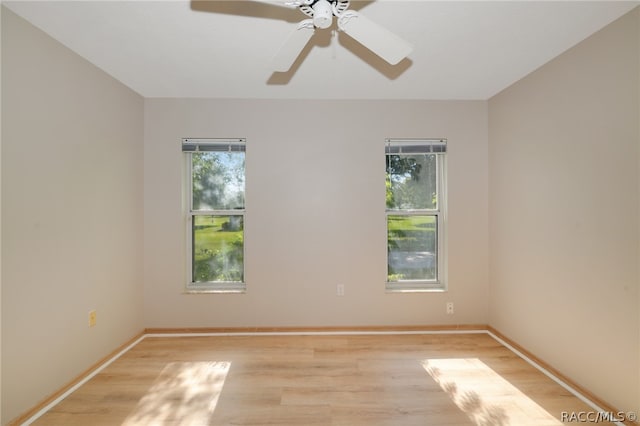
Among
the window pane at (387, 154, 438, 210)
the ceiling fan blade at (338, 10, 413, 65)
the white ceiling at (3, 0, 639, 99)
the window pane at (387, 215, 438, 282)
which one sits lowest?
the window pane at (387, 215, 438, 282)

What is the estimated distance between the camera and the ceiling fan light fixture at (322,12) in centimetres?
130

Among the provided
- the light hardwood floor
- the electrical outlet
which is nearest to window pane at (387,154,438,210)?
the light hardwood floor

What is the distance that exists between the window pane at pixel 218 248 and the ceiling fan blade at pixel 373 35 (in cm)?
232

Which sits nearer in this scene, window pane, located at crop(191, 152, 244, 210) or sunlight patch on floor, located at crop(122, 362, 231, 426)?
sunlight patch on floor, located at crop(122, 362, 231, 426)

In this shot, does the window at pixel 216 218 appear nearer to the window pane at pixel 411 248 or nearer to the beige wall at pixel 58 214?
the beige wall at pixel 58 214

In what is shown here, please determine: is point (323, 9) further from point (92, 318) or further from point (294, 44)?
point (92, 318)

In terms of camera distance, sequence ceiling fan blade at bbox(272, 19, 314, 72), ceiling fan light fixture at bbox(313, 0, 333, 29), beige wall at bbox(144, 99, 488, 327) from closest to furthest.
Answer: ceiling fan light fixture at bbox(313, 0, 333, 29) < ceiling fan blade at bbox(272, 19, 314, 72) < beige wall at bbox(144, 99, 488, 327)

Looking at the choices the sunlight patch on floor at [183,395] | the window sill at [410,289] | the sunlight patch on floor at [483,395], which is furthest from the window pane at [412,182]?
the sunlight patch on floor at [183,395]

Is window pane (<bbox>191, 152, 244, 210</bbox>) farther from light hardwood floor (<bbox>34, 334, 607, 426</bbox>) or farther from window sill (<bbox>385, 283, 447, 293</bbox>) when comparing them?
window sill (<bbox>385, 283, 447, 293</bbox>)

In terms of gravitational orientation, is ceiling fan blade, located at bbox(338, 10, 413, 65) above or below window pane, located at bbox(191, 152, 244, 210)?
above

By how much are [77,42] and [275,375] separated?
9.39 ft

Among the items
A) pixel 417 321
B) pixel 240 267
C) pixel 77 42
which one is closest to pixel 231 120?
pixel 77 42

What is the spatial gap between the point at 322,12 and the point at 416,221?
2583 millimetres

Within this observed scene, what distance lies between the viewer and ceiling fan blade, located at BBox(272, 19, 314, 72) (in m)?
1.43
